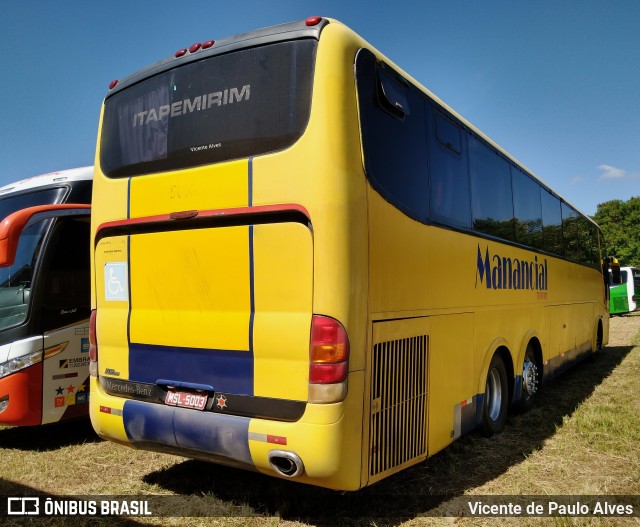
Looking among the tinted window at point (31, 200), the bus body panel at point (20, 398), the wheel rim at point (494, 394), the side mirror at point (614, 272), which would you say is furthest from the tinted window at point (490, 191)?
the side mirror at point (614, 272)

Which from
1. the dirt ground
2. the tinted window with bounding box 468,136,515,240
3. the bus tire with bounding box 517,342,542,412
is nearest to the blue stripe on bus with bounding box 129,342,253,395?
the tinted window with bounding box 468,136,515,240

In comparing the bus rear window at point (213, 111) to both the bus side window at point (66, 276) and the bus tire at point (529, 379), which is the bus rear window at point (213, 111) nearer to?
the bus side window at point (66, 276)

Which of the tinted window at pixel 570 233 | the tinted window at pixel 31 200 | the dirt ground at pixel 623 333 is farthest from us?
the dirt ground at pixel 623 333

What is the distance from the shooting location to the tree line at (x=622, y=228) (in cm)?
4831

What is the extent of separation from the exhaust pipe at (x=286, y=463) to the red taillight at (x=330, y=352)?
1.60 ft

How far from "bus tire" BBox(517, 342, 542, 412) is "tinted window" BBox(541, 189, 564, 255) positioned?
1.83 metres

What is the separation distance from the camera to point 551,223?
344 inches

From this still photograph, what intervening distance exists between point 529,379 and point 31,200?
21.8 ft

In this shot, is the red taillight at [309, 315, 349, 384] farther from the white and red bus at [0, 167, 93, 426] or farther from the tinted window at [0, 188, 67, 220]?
the tinted window at [0, 188, 67, 220]

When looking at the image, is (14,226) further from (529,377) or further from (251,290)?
(529,377)

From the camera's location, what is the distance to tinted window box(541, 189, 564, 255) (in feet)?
27.3

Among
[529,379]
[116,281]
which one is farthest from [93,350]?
[529,379]

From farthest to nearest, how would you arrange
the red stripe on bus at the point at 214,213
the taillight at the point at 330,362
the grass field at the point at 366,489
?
the grass field at the point at 366,489 < the red stripe on bus at the point at 214,213 < the taillight at the point at 330,362

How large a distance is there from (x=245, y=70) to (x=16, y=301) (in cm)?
371
